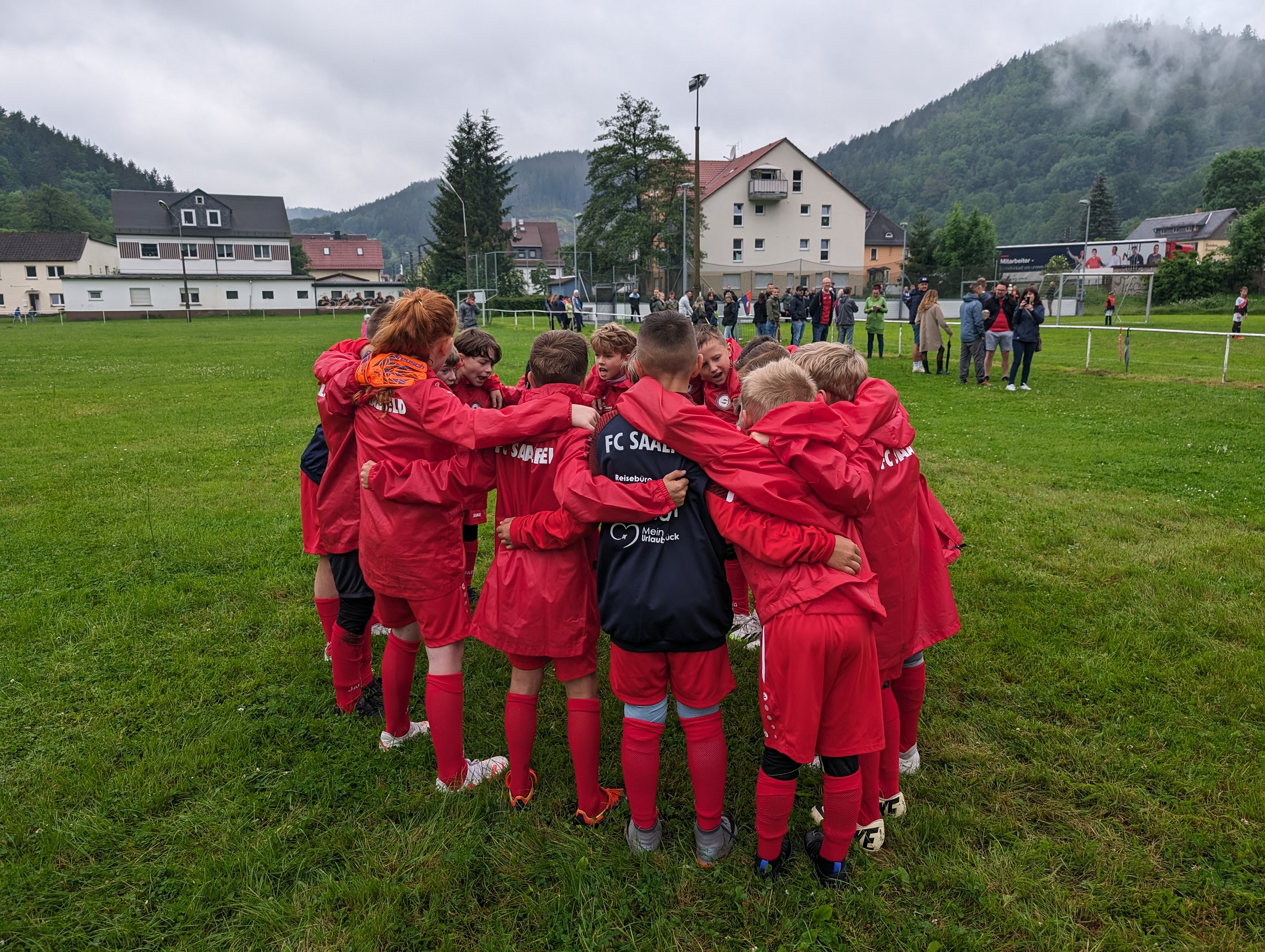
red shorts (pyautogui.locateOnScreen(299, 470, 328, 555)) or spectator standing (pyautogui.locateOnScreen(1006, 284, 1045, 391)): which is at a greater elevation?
spectator standing (pyautogui.locateOnScreen(1006, 284, 1045, 391))

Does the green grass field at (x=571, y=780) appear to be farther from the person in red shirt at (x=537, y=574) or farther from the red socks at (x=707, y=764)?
the person in red shirt at (x=537, y=574)

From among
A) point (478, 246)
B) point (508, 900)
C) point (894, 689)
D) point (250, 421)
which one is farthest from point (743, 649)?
point (478, 246)

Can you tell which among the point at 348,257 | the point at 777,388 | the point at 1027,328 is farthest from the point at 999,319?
the point at 348,257

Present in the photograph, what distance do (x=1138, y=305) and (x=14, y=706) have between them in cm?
5020

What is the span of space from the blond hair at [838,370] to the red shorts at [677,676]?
1.17 m

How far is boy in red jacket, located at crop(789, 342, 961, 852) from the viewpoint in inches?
103

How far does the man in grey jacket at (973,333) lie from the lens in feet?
50.5

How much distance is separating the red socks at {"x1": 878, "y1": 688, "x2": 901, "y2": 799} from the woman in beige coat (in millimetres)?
14926

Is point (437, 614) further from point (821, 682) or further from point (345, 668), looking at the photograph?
point (821, 682)

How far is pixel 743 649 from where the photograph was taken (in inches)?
189

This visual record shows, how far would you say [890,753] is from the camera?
10.4 feet

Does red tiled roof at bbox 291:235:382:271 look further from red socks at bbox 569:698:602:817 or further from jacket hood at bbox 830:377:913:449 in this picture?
jacket hood at bbox 830:377:913:449

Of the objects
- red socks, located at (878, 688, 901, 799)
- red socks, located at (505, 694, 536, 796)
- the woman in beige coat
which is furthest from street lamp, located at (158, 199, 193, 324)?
red socks, located at (878, 688, 901, 799)

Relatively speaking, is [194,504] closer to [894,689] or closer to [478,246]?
[894,689]
